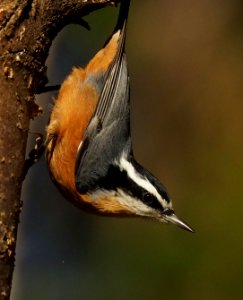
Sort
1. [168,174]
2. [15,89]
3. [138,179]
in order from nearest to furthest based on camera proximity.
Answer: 1. [15,89]
2. [138,179]
3. [168,174]

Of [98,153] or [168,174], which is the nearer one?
[98,153]

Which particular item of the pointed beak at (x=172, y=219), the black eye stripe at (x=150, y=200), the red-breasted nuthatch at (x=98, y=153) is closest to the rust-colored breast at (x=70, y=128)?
the red-breasted nuthatch at (x=98, y=153)

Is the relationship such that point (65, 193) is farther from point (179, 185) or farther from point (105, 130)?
point (179, 185)

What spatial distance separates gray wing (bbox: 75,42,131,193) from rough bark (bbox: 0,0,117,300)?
791 mm

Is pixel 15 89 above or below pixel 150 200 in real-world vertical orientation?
above

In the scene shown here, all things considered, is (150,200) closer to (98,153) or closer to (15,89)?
(98,153)

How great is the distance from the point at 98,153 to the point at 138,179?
1.05 ft

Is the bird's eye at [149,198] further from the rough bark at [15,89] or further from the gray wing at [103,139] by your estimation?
the rough bark at [15,89]

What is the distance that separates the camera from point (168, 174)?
627 centimetres

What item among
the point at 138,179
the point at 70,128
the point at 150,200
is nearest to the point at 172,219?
the point at 150,200

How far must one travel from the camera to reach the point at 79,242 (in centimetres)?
715

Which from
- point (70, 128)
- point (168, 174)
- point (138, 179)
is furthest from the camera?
point (168, 174)

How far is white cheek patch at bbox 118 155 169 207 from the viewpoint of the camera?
4496mm

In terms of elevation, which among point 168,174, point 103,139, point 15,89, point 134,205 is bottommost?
point 168,174
